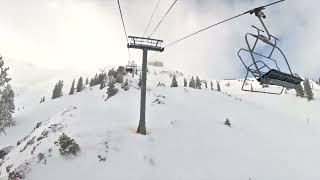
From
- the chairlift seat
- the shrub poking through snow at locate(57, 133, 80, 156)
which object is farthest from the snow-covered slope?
the chairlift seat

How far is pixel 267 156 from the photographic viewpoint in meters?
30.3

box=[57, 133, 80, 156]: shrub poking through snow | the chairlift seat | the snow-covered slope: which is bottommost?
the snow-covered slope

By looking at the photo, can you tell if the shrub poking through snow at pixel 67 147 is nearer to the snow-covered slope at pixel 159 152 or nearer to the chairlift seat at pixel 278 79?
the snow-covered slope at pixel 159 152

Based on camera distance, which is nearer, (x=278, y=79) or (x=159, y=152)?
(x=278, y=79)

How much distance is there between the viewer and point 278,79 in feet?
33.8

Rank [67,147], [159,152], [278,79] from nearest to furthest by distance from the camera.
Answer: [278,79] → [67,147] → [159,152]

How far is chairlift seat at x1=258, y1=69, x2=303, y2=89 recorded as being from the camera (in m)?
9.94

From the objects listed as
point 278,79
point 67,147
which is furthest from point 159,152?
point 278,79

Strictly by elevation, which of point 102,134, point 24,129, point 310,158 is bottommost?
point 24,129

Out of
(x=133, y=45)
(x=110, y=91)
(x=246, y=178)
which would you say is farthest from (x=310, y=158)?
(x=110, y=91)

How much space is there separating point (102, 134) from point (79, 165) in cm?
499

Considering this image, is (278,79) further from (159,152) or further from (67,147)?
(67,147)

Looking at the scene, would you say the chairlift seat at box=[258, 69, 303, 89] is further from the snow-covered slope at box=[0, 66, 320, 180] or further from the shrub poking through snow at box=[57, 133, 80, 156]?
the shrub poking through snow at box=[57, 133, 80, 156]

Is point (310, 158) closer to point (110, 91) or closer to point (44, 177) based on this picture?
point (44, 177)
